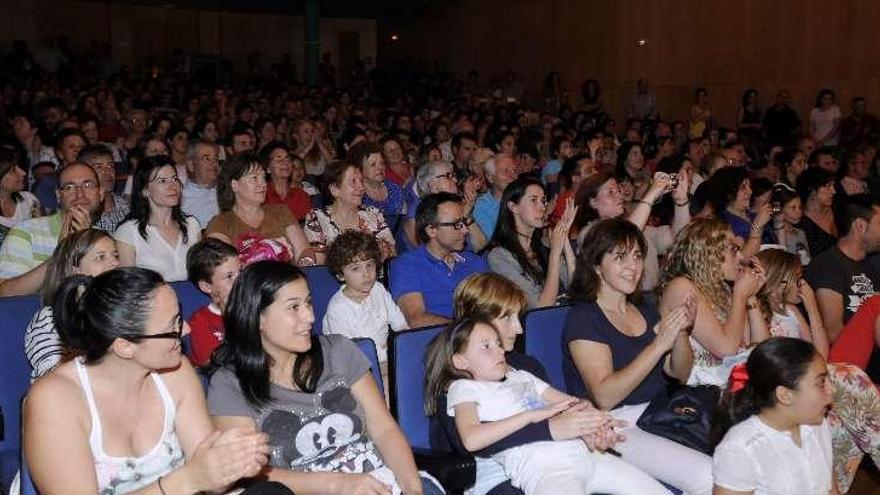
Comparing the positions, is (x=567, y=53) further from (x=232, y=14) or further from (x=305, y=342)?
(x=305, y=342)

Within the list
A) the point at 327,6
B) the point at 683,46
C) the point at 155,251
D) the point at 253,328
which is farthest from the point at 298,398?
the point at 327,6

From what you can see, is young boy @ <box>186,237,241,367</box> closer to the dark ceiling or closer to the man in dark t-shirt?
the man in dark t-shirt

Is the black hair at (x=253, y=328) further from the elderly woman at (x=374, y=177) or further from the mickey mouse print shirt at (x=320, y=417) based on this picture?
the elderly woman at (x=374, y=177)

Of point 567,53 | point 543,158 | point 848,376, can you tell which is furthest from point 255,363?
point 567,53

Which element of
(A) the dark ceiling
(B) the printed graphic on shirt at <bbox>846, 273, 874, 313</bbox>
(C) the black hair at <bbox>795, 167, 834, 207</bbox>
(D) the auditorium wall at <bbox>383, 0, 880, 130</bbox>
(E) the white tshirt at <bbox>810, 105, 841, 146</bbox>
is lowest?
(B) the printed graphic on shirt at <bbox>846, 273, 874, 313</bbox>

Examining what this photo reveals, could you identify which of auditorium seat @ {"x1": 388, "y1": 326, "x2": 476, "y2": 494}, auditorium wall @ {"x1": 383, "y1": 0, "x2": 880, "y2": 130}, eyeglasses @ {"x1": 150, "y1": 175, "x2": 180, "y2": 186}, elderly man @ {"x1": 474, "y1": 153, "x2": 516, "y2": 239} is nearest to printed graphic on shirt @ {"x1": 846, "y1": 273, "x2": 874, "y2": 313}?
elderly man @ {"x1": 474, "y1": 153, "x2": 516, "y2": 239}

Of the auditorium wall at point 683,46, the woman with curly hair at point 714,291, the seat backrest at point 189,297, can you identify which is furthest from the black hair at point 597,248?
the auditorium wall at point 683,46

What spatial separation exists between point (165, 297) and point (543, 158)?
7337mm

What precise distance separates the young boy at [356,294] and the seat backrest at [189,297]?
1.65 feet

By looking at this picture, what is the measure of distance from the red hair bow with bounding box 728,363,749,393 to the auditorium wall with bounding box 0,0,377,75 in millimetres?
17355

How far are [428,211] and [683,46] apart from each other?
1064 cm

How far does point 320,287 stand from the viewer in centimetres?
412

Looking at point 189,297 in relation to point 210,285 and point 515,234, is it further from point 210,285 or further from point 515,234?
point 515,234

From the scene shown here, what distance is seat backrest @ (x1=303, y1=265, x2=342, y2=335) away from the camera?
409 cm
